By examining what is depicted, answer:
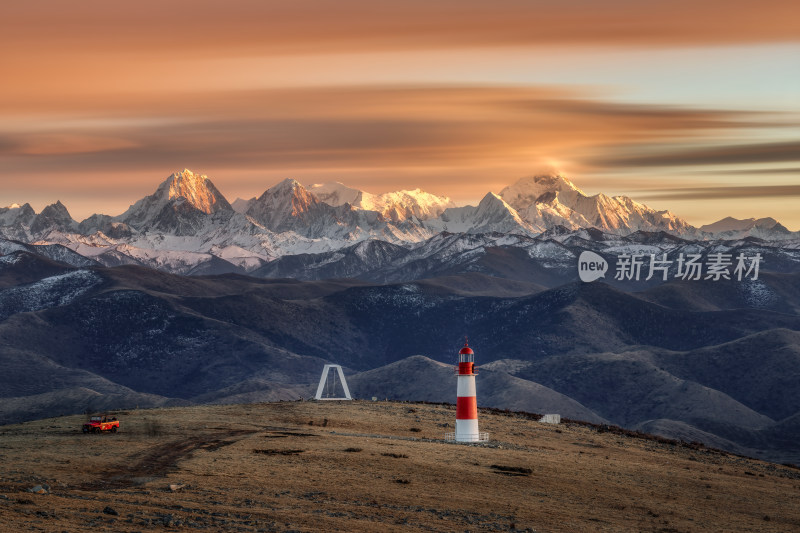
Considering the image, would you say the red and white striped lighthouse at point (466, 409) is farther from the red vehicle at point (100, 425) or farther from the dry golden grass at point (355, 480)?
the red vehicle at point (100, 425)

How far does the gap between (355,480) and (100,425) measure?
22.4 m

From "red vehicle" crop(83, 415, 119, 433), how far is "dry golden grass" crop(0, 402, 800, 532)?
1501mm

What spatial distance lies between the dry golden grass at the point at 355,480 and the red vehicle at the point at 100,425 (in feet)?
4.93

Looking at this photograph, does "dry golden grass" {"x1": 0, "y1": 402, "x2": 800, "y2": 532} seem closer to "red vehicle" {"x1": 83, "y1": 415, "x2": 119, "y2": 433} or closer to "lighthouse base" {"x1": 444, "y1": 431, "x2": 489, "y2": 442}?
"lighthouse base" {"x1": 444, "y1": 431, "x2": 489, "y2": 442}

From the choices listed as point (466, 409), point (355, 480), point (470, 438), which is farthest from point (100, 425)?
point (470, 438)

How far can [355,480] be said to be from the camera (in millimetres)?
57781

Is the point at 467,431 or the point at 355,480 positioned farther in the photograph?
the point at 467,431

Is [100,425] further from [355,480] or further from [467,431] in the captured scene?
[467,431]

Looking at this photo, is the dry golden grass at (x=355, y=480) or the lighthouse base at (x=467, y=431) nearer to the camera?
the dry golden grass at (x=355, y=480)

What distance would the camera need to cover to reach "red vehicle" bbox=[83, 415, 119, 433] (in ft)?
236

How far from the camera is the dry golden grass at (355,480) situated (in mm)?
47562

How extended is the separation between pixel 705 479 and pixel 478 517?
23247mm

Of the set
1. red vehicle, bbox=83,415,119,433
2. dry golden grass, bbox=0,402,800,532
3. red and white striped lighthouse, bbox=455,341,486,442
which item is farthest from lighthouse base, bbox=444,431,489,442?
red vehicle, bbox=83,415,119,433

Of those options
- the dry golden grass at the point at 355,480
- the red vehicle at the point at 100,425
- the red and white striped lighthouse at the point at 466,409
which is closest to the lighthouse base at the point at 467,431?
the red and white striped lighthouse at the point at 466,409
